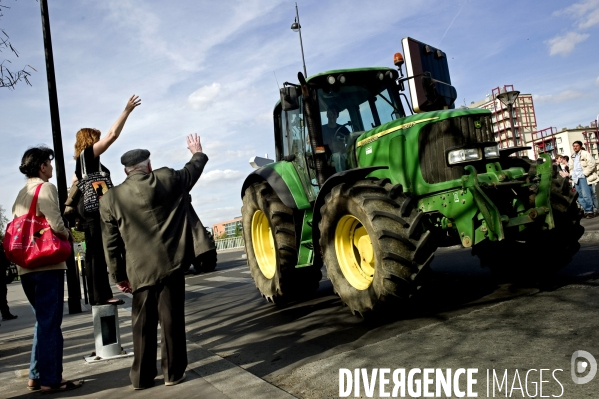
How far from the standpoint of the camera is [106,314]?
5.47m

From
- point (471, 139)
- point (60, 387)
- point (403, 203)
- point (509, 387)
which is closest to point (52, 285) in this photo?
point (60, 387)

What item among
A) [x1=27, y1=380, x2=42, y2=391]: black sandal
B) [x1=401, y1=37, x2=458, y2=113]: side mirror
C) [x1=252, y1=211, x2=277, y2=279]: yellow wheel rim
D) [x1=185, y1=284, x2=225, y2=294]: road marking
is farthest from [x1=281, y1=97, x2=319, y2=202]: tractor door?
[x1=185, y1=284, x2=225, y2=294]: road marking

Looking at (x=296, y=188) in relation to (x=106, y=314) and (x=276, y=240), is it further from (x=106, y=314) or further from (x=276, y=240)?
(x=106, y=314)

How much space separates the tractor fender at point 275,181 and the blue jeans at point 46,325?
10.4 ft

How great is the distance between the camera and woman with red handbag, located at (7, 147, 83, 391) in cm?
448

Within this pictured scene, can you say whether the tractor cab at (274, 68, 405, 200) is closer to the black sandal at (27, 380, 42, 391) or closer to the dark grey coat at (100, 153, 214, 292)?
the dark grey coat at (100, 153, 214, 292)

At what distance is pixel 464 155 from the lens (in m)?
5.77

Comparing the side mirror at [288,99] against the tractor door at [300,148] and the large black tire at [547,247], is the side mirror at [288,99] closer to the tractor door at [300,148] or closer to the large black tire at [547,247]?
the tractor door at [300,148]

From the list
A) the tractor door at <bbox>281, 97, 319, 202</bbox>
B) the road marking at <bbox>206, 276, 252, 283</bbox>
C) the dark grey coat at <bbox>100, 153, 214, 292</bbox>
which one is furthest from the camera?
the road marking at <bbox>206, 276, 252, 283</bbox>

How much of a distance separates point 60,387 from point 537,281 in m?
5.01

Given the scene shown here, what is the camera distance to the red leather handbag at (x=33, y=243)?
4418 mm

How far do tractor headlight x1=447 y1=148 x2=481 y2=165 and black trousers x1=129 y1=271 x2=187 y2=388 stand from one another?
9.92 ft

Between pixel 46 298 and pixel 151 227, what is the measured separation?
1060 mm

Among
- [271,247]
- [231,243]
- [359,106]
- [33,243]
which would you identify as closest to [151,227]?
[33,243]
